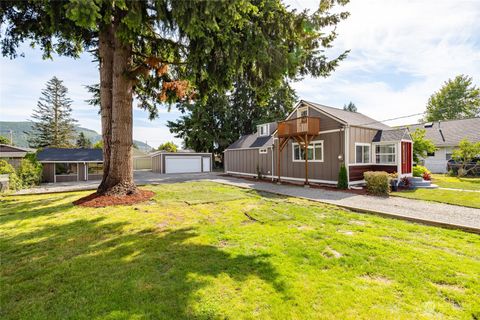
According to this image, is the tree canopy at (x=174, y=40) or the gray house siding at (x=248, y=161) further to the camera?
the gray house siding at (x=248, y=161)

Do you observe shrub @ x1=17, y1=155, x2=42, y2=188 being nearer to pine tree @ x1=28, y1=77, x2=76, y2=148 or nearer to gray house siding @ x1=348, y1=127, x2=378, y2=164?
gray house siding @ x1=348, y1=127, x2=378, y2=164

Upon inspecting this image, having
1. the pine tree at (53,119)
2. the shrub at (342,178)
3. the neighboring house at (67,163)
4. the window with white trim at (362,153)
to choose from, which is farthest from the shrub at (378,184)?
the pine tree at (53,119)

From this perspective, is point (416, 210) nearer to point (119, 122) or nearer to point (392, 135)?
point (392, 135)

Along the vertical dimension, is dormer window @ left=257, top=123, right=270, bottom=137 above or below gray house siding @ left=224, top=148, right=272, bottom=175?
above

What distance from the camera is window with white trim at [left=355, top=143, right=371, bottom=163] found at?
12.6 m

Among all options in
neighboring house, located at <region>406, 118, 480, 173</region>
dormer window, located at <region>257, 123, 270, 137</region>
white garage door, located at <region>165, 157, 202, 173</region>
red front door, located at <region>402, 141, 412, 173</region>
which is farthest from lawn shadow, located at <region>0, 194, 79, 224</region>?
neighboring house, located at <region>406, 118, 480, 173</region>

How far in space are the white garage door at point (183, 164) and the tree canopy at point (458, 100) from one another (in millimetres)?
36129

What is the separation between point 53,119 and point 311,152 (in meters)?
46.3

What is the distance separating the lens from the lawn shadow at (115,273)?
2.44 metres

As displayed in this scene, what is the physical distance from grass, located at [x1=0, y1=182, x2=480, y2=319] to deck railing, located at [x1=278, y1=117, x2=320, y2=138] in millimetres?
7703

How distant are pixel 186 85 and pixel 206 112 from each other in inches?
800

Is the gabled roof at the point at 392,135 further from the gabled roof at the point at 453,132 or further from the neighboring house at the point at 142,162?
the neighboring house at the point at 142,162

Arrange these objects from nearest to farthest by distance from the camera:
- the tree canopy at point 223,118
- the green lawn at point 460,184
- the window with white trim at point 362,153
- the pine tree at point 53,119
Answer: the green lawn at point 460,184
the window with white trim at point 362,153
the tree canopy at point 223,118
the pine tree at point 53,119

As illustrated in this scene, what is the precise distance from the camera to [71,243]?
14.4 ft
